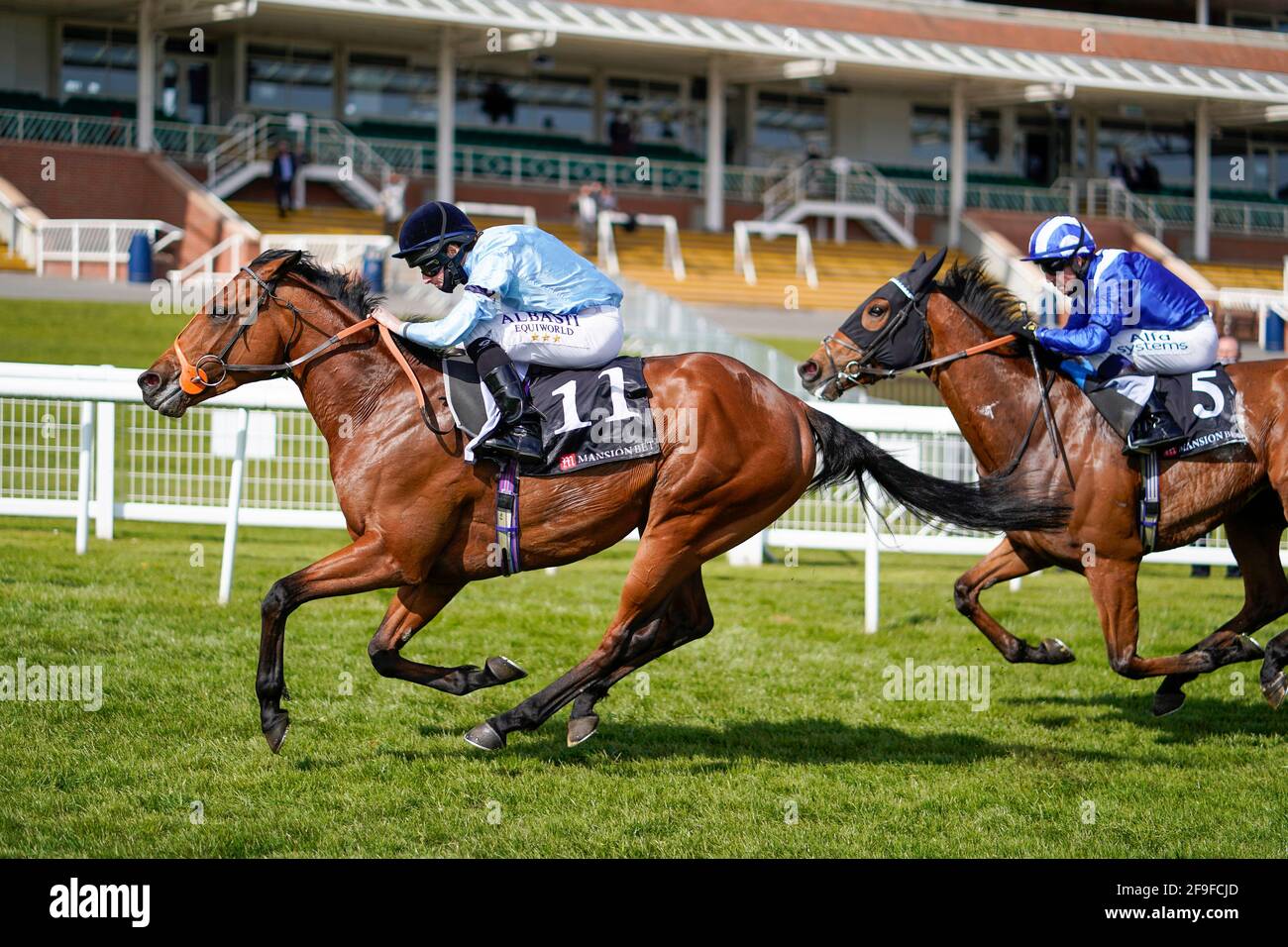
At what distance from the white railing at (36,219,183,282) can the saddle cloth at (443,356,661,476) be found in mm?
16552

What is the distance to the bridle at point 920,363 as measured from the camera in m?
5.99

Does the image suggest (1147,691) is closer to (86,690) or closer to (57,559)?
(86,690)

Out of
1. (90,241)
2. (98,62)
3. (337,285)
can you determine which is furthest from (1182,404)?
(98,62)

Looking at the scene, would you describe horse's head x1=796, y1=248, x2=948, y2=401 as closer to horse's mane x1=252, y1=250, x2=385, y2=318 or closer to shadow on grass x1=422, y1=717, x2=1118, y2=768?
shadow on grass x1=422, y1=717, x2=1118, y2=768

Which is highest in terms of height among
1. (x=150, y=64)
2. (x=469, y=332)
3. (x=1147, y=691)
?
(x=150, y=64)

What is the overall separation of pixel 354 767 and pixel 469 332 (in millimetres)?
1617

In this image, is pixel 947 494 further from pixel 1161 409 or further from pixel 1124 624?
pixel 1161 409

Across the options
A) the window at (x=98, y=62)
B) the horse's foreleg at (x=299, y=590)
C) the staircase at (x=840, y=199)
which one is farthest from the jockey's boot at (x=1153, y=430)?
the window at (x=98, y=62)

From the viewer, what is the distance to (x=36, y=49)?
84.9ft

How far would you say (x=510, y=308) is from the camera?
17.3ft

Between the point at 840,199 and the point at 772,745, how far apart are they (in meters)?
24.8

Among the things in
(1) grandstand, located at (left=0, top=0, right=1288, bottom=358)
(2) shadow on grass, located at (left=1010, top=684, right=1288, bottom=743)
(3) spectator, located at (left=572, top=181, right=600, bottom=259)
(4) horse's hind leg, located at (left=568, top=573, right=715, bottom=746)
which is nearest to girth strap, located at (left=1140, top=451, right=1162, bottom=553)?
(2) shadow on grass, located at (left=1010, top=684, right=1288, bottom=743)

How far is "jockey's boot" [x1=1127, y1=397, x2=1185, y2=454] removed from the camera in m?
5.81

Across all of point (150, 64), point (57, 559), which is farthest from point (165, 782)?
point (150, 64)
